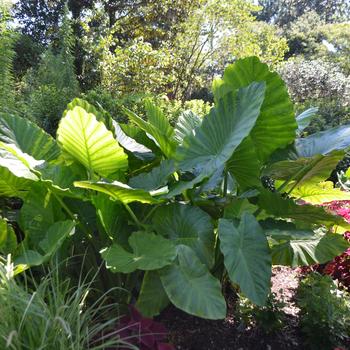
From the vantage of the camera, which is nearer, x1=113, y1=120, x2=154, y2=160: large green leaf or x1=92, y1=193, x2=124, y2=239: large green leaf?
x1=92, y1=193, x2=124, y2=239: large green leaf

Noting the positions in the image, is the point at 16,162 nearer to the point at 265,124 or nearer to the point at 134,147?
the point at 134,147

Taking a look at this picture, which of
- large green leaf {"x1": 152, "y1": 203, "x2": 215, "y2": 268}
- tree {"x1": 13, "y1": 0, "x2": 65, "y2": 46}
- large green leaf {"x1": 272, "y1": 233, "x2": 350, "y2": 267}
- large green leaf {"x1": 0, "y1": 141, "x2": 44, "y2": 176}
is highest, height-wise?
tree {"x1": 13, "y1": 0, "x2": 65, "y2": 46}

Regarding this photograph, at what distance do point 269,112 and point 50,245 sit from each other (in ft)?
4.11

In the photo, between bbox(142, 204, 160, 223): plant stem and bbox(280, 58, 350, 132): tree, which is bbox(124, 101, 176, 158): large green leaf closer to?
bbox(142, 204, 160, 223): plant stem

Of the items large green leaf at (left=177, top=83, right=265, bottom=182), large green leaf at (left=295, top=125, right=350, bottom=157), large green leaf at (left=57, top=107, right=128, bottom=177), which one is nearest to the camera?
large green leaf at (left=57, top=107, right=128, bottom=177)

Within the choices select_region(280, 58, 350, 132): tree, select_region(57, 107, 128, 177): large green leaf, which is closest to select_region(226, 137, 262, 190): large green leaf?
select_region(57, 107, 128, 177): large green leaf

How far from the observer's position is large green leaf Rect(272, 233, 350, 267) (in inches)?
80.6

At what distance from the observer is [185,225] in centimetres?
193

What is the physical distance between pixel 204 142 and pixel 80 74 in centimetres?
834

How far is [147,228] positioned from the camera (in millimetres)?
1994

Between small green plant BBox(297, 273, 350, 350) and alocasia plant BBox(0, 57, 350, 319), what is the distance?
0.64 ft

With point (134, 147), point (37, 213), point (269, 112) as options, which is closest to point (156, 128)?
point (134, 147)

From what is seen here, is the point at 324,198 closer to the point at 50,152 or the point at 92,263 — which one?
the point at 92,263

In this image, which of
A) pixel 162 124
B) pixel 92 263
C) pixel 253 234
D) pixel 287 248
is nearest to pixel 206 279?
pixel 253 234
